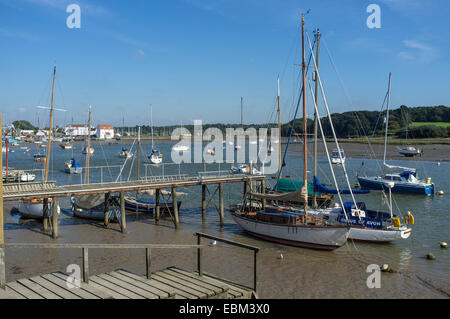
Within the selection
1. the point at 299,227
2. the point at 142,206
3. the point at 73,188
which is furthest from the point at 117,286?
the point at 142,206

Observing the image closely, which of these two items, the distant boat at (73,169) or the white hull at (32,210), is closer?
the white hull at (32,210)

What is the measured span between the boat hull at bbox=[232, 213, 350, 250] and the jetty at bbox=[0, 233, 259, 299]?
565 inches

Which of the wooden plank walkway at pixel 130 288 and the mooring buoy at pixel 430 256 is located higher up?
the wooden plank walkway at pixel 130 288

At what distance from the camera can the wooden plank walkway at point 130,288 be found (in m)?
8.09

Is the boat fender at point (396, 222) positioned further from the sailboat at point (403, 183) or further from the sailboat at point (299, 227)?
the sailboat at point (403, 183)

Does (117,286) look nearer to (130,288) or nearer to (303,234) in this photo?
(130,288)

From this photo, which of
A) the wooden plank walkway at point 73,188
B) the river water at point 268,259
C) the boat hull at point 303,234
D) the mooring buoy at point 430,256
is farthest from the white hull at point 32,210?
the mooring buoy at point 430,256

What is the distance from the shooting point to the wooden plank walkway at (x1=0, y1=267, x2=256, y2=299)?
8094 mm

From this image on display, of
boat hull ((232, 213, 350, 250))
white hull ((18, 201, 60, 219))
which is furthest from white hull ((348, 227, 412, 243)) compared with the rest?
white hull ((18, 201, 60, 219))

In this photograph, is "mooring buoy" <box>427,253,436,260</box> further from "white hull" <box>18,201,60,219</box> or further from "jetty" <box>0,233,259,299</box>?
"white hull" <box>18,201,60,219</box>

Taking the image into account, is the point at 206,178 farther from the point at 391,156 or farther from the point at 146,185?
the point at 391,156

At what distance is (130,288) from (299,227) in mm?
16543
